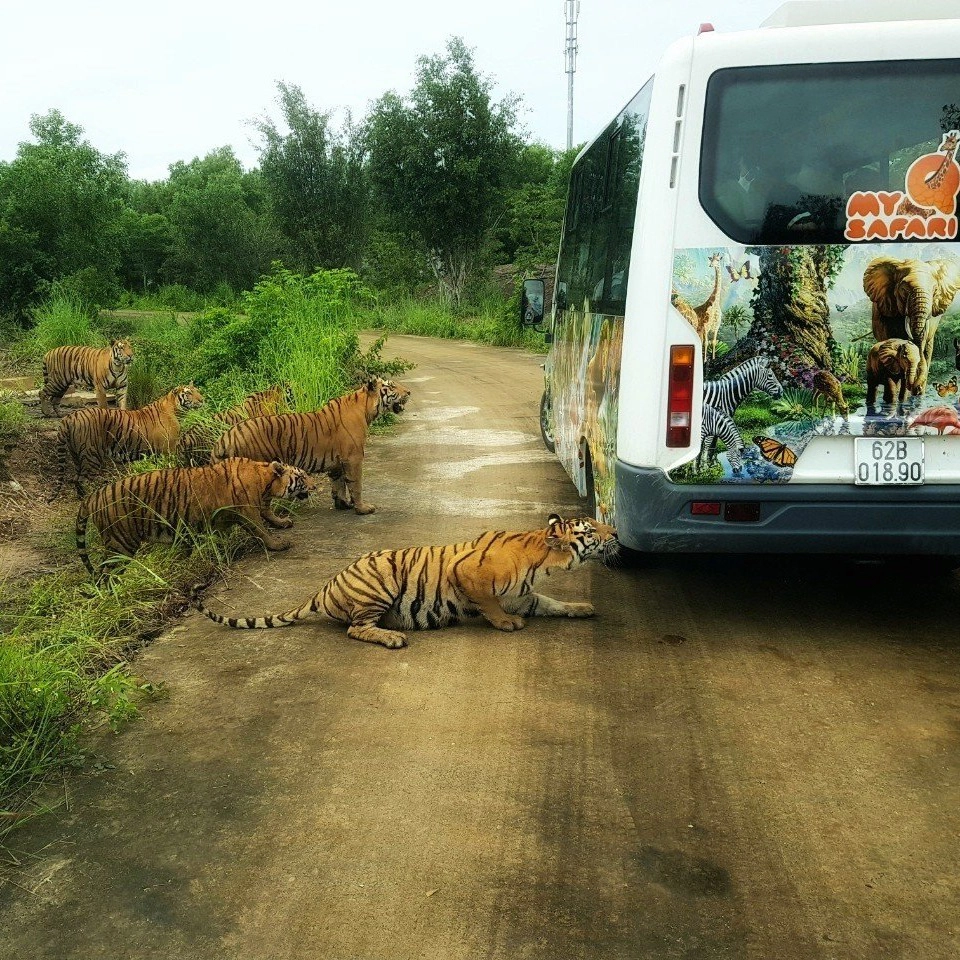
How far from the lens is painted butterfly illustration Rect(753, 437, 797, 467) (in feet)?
15.7

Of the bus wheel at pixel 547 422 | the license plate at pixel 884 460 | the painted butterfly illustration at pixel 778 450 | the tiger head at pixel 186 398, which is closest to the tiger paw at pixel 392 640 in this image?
the painted butterfly illustration at pixel 778 450

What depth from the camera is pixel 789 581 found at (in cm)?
621

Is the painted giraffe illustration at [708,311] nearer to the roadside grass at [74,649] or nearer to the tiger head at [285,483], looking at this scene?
the roadside grass at [74,649]

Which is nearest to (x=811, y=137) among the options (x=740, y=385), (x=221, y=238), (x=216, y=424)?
(x=740, y=385)

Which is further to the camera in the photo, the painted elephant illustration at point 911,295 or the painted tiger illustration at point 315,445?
the painted tiger illustration at point 315,445

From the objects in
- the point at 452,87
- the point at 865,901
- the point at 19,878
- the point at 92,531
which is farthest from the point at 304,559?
the point at 452,87

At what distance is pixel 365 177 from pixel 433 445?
23283mm

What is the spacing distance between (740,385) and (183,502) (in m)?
3.89

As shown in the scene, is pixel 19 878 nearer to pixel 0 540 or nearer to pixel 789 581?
pixel 789 581

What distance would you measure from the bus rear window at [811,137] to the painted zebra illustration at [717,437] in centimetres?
78

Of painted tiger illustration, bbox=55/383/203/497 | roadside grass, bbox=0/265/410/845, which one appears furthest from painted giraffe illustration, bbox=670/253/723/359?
painted tiger illustration, bbox=55/383/203/497

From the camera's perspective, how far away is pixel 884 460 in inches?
187

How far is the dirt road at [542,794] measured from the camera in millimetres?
2975

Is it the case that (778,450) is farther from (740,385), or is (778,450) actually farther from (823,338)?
(823,338)
